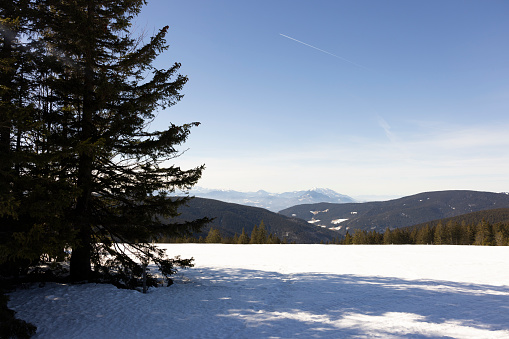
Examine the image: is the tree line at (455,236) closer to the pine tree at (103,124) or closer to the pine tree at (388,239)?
the pine tree at (388,239)

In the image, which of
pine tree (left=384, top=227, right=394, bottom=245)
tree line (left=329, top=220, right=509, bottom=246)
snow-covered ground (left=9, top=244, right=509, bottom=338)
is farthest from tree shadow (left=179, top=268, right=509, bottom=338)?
pine tree (left=384, top=227, right=394, bottom=245)

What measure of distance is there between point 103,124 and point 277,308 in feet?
29.4

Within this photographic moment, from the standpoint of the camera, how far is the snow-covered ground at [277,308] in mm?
7641

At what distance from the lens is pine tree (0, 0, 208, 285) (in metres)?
8.69

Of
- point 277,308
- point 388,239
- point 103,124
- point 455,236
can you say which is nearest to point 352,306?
point 277,308

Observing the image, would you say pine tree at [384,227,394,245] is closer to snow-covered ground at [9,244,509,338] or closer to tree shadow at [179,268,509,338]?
snow-covered ground at [9,244,509,338]

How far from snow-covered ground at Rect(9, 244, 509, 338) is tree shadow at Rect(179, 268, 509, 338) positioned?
0.03 m

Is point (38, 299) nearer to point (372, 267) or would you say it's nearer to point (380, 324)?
point (380, 324)

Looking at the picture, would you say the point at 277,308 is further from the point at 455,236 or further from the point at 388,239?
the point at 455,236

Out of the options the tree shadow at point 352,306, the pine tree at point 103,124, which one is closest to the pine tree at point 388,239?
the tree shadow at point 352,306

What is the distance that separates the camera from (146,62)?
1015 cm

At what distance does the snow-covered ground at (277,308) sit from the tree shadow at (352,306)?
0.10ft

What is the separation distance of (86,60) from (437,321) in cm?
1426

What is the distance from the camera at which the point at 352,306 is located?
33.1 ft
